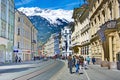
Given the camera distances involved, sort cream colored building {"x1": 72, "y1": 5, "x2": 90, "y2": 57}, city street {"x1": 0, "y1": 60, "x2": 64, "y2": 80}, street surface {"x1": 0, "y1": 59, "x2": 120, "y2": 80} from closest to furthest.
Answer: street surface {"x1": 0, "y1": 59, "x2": 120, "y2": 80} → city street {"x1": 0, "y1": 60, "x2": 64, "y2": 80} → cream colored building {"x1": 72, "y1": 5, "x2": 90, "y2": 57}

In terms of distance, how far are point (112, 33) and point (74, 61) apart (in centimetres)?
1077

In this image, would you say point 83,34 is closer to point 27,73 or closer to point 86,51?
point 86,51

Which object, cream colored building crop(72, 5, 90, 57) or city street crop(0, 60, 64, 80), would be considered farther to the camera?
cream colored building crop(72, 5, 90, 57)

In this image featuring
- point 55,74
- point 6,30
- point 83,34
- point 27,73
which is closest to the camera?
point 55,74

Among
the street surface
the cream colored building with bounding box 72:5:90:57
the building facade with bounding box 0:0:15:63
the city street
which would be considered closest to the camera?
the street surface

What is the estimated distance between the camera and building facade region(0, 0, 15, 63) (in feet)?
190

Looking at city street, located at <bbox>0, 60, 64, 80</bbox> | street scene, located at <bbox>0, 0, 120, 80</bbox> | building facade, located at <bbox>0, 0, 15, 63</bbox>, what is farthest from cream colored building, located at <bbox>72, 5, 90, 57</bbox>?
city street, located at <bbox>0, 60, 64, 80</bbox>

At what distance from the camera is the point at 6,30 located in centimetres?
6162

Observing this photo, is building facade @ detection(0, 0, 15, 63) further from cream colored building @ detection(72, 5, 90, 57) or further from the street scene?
cream colored building @ detection(72, 5, 90, 57)

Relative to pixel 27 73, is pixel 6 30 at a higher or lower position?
higher

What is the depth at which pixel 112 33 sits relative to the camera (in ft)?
122

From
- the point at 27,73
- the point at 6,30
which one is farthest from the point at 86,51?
the point at 27,73

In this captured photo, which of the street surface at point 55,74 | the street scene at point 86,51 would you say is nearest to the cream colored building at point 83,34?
the street scene at point 86,51

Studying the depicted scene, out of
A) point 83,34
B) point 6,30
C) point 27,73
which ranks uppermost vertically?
point 83,34
